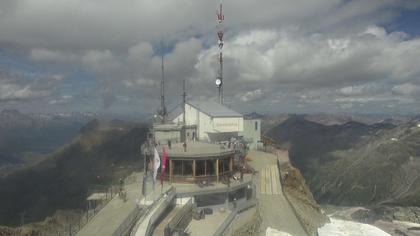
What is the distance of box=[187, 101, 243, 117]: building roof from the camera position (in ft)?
161

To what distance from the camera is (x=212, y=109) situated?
51000 mm

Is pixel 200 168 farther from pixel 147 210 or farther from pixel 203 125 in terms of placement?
pixel 203 125

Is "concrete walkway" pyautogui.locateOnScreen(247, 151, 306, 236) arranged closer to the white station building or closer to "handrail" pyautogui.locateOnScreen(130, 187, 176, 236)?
the white station building

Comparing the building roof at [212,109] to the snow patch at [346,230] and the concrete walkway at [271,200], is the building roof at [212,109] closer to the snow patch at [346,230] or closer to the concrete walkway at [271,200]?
the concrete walkway at [271,200]

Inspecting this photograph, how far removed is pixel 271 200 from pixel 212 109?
1423 cm

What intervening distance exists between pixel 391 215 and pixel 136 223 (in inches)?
5444

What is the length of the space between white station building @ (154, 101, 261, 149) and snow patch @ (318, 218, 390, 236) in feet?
49.6

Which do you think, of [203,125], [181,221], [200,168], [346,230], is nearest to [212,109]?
[203,125]

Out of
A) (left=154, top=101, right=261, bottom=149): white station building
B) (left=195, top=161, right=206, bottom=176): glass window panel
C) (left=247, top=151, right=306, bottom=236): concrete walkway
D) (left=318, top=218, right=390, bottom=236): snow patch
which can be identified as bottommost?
(left=318, top=218, right=390, bottom=236): snow patch

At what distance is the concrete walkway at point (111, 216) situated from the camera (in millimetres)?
26906

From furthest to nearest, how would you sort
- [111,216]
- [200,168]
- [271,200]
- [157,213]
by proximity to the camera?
[271,200] < [200,168] < [111,216] < [157,213]

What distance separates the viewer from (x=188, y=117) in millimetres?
51625

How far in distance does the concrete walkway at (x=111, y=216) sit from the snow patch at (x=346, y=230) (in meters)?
23.2

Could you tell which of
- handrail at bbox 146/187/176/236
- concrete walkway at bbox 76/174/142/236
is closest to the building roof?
concrete walkway at bbox 76/174/142/236
